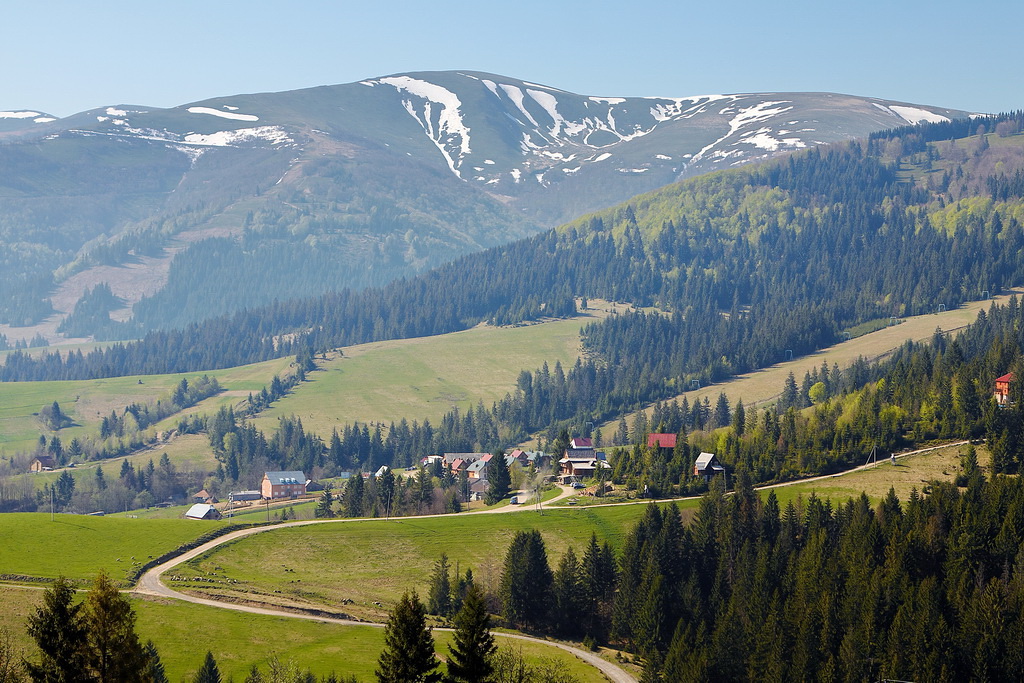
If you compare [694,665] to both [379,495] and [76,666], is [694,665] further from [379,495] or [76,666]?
[379,495]

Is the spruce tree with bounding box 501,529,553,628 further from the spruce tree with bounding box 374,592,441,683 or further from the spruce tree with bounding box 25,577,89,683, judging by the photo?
the spruce tree with bounding box 25,577,89,683

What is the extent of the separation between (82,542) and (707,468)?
3297 inches

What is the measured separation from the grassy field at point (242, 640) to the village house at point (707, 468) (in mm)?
53837

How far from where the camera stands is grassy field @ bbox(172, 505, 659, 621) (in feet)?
427

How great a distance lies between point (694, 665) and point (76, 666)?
64009 mm

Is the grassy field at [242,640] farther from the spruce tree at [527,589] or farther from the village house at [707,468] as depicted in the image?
the village house at [707,468]

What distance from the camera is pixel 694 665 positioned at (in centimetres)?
10431

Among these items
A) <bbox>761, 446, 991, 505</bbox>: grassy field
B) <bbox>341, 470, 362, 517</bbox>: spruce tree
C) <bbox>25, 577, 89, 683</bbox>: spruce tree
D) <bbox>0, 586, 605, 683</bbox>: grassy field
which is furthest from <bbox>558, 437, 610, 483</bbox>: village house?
<bbox>25, 577, 89, 683</bbox>: spruce tree

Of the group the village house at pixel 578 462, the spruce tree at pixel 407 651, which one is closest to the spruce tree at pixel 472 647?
the spruce tree at pixel 407 651

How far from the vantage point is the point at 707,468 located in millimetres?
165250

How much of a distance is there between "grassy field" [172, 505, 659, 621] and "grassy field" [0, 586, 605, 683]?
7.32 metres

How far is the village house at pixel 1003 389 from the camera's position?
16214 centimetres

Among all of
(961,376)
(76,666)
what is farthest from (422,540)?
(76,666)

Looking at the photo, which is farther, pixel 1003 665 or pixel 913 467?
pixel 913 467
